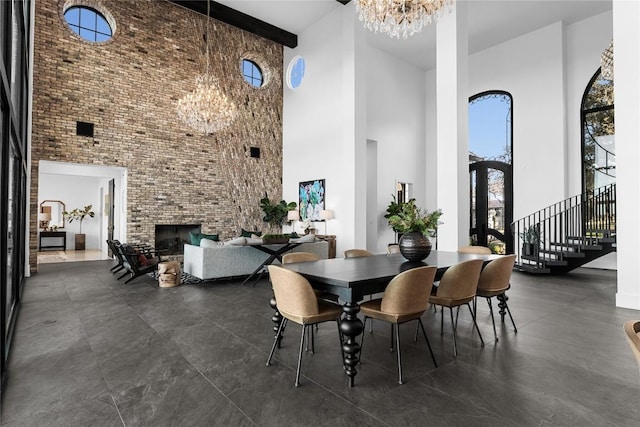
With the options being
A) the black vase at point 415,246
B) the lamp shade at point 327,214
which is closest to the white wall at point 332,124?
the lamp shade at point 327,214

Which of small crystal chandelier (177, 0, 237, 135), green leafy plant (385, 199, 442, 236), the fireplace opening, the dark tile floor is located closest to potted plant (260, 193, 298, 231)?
the fireplace opening

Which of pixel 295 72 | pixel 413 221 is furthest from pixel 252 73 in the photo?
pixel 413 221

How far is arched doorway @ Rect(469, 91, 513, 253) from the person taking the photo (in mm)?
9828

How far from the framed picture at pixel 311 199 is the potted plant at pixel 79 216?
319 inches

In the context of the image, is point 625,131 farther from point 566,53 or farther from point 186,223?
point 186,223

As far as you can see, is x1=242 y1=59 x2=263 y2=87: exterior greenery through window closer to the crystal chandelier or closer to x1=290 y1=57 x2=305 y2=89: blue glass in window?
x1=290 y1=57 x2=305 y2=89: blue glass in window

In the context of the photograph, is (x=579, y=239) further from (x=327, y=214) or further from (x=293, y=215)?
(x=293, y=215)

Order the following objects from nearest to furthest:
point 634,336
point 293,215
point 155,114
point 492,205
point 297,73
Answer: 1. point 634,336
2. point 155,114
3. point 492,205
4. point 293,215
5. point 297,73

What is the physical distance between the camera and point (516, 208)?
941 centimetres

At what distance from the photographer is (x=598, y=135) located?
8.22 m

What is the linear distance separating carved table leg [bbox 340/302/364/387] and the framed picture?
24.4ft

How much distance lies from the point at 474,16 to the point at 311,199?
6.33 m

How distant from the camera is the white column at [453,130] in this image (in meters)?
6.68

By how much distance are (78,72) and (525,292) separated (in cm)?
1019
